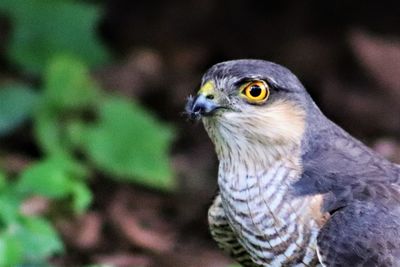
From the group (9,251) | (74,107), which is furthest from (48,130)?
(9,251)

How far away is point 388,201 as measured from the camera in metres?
4.78

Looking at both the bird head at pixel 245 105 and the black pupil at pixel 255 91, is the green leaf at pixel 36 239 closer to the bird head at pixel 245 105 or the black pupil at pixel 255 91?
the bird head at pixel 245 105

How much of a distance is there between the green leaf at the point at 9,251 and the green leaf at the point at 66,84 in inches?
97.9

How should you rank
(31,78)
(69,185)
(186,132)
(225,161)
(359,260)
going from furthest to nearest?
(186,132)
(31,78)
(69,185)
(225,161)
(359,260)

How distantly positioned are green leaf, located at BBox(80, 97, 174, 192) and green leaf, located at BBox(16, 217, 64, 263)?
1.78 m

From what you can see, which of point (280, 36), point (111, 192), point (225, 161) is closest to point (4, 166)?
point (111, 192)

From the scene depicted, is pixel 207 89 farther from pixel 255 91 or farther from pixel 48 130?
pixel 48 130

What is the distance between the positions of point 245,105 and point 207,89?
17 cm

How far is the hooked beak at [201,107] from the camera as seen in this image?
190 inches

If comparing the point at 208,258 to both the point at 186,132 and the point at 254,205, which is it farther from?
the point at 254,205

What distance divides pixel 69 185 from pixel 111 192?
1.89 meters

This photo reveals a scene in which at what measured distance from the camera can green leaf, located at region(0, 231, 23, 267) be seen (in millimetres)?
5461

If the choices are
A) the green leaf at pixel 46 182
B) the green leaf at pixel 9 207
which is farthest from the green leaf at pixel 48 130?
the green leaf at pixel 9 207

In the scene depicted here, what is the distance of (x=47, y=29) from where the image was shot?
8.44 metres
